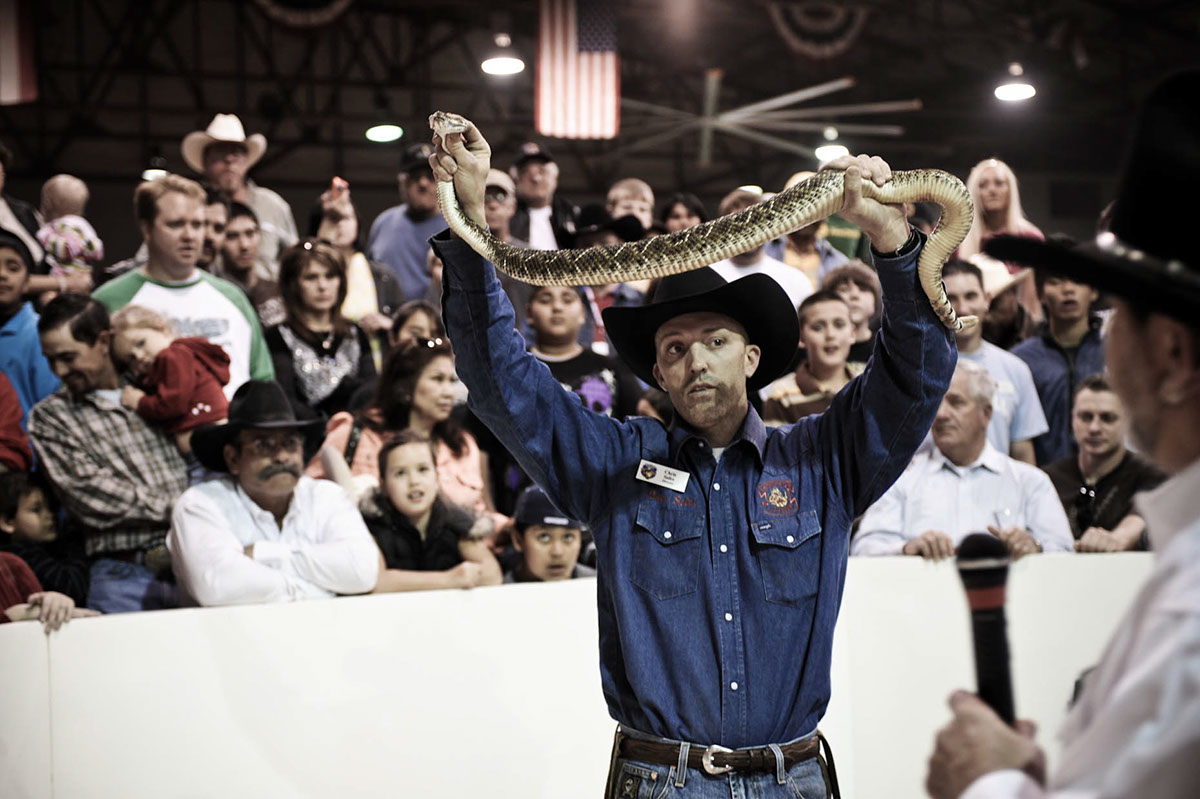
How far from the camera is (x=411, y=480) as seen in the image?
4.06 metres

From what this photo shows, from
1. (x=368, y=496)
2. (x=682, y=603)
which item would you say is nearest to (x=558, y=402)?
(x=682, y=603)

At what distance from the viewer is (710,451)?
236 cm

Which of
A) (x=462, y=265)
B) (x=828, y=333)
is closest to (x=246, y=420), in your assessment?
(x=462, y=265)

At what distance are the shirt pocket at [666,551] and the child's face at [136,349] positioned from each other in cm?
272

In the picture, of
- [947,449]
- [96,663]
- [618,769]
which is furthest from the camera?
[947,449]

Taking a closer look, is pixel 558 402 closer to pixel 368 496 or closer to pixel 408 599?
pixel 408 599

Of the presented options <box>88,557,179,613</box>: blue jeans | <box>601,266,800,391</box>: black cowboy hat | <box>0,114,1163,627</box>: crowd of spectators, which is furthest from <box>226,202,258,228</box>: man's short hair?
<box>601,266,800,391</box>: black cowboy hat

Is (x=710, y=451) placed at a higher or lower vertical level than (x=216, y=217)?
lower

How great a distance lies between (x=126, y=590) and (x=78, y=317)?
3.52 ft

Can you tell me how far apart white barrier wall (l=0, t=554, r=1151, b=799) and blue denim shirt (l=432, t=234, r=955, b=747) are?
1.31 meters

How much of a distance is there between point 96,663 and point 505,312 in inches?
68.7

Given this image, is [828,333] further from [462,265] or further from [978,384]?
[462,265]

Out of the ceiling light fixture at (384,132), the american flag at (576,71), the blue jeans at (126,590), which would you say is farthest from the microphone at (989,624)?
the ceiling light fixture at (384,132)

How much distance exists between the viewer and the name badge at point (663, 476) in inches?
90.9
